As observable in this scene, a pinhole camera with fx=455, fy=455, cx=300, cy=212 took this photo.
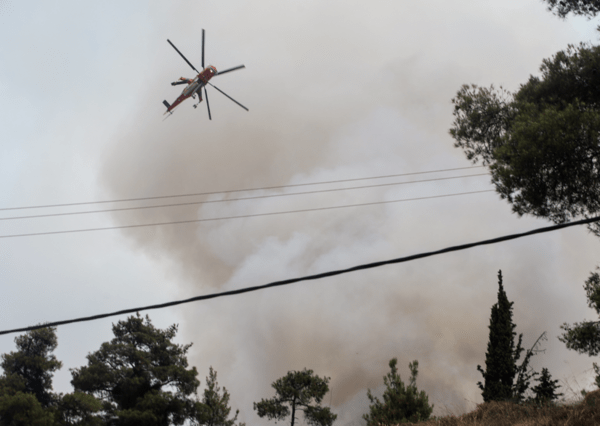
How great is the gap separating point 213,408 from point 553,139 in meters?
28.5

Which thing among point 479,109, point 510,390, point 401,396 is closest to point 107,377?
point 401,396

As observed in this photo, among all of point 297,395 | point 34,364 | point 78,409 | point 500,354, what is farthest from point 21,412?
point 500,354

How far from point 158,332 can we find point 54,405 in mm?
8316

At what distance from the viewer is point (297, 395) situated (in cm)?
3606

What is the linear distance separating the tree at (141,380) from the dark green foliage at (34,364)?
10.2ft

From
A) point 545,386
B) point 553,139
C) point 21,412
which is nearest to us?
point 553,139

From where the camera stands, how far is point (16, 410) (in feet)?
91.8

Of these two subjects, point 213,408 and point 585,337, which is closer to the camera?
point 585,337

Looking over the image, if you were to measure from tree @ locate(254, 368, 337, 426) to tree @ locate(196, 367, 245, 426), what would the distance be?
401cm

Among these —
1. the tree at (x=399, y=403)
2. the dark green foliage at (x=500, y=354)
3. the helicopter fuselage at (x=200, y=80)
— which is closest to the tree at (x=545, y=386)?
the dark green foliage at (x=500, y=354)

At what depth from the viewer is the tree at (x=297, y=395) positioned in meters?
36.0

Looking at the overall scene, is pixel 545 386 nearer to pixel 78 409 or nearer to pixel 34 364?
pixel 78 409

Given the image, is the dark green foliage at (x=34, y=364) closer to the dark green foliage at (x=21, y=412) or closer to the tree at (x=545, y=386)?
the dark green foliage at (x=21, y=412)

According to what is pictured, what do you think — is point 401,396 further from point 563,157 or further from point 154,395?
point 154,395
